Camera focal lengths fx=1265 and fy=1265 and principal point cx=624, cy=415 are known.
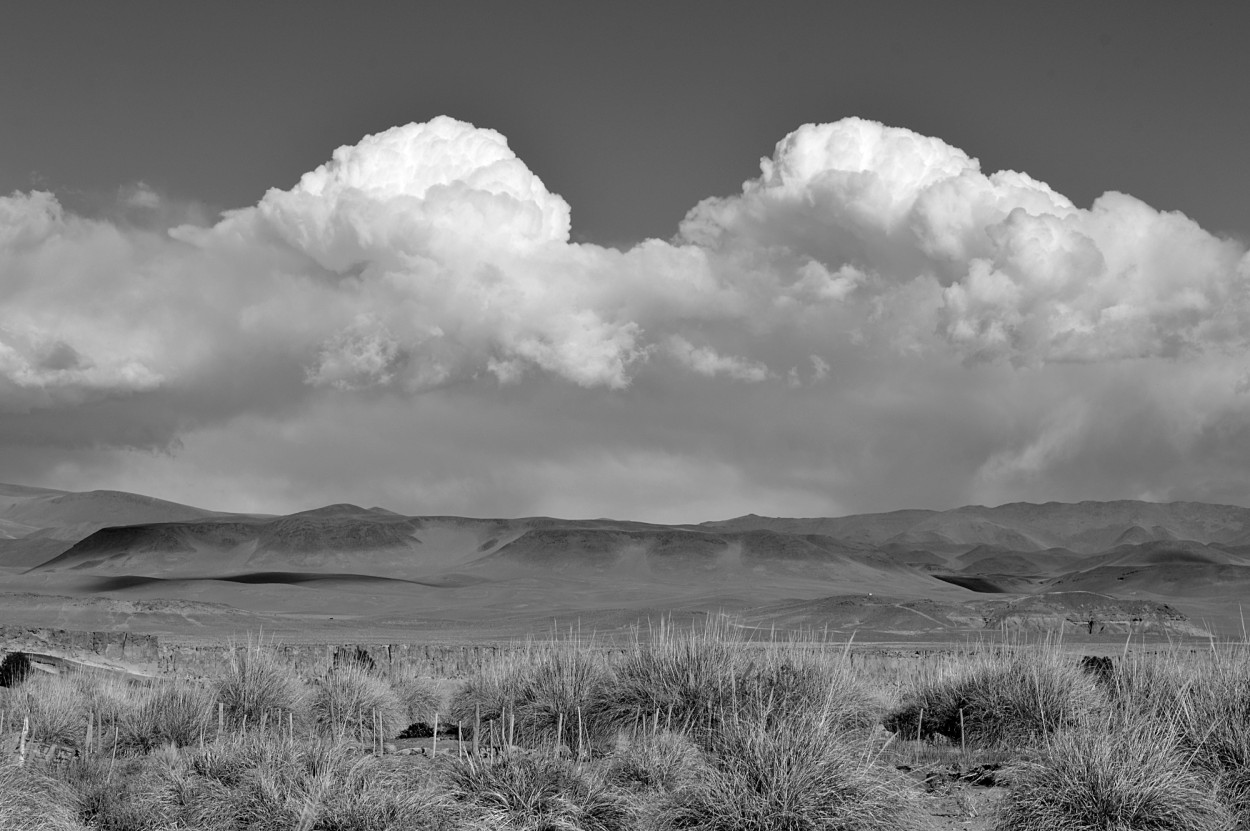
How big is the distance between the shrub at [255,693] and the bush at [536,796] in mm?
6155

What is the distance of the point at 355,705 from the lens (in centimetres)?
1877

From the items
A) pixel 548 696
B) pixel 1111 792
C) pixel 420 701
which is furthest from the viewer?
pixel 420 701

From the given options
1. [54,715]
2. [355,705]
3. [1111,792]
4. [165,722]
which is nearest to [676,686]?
[355,705]

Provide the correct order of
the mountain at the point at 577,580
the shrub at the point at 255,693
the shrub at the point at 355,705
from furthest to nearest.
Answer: the mountain at the point at 577,580, the shrub at the point at 355,705, the shrub at the point at 255,693

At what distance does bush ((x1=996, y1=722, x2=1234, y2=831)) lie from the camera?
418 inches

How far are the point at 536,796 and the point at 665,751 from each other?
205 cm

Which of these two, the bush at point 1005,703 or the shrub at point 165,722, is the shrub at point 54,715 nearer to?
the shrub at point 165,722

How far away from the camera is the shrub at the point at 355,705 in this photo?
18.3m

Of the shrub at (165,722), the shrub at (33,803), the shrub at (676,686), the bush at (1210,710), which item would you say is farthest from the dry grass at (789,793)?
the shrub at (165,722)

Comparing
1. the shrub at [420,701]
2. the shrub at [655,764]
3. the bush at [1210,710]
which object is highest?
the bush at [1210,710]

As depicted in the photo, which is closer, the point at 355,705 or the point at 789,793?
the point at 789,793

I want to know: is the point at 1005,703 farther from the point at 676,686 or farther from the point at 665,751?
the point at 665,751

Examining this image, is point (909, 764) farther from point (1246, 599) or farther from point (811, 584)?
point (811, 584)

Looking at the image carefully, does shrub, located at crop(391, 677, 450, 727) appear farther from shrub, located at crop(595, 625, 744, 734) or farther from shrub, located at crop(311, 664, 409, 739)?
shrub, located at crop(595, 625, 744, 734)
